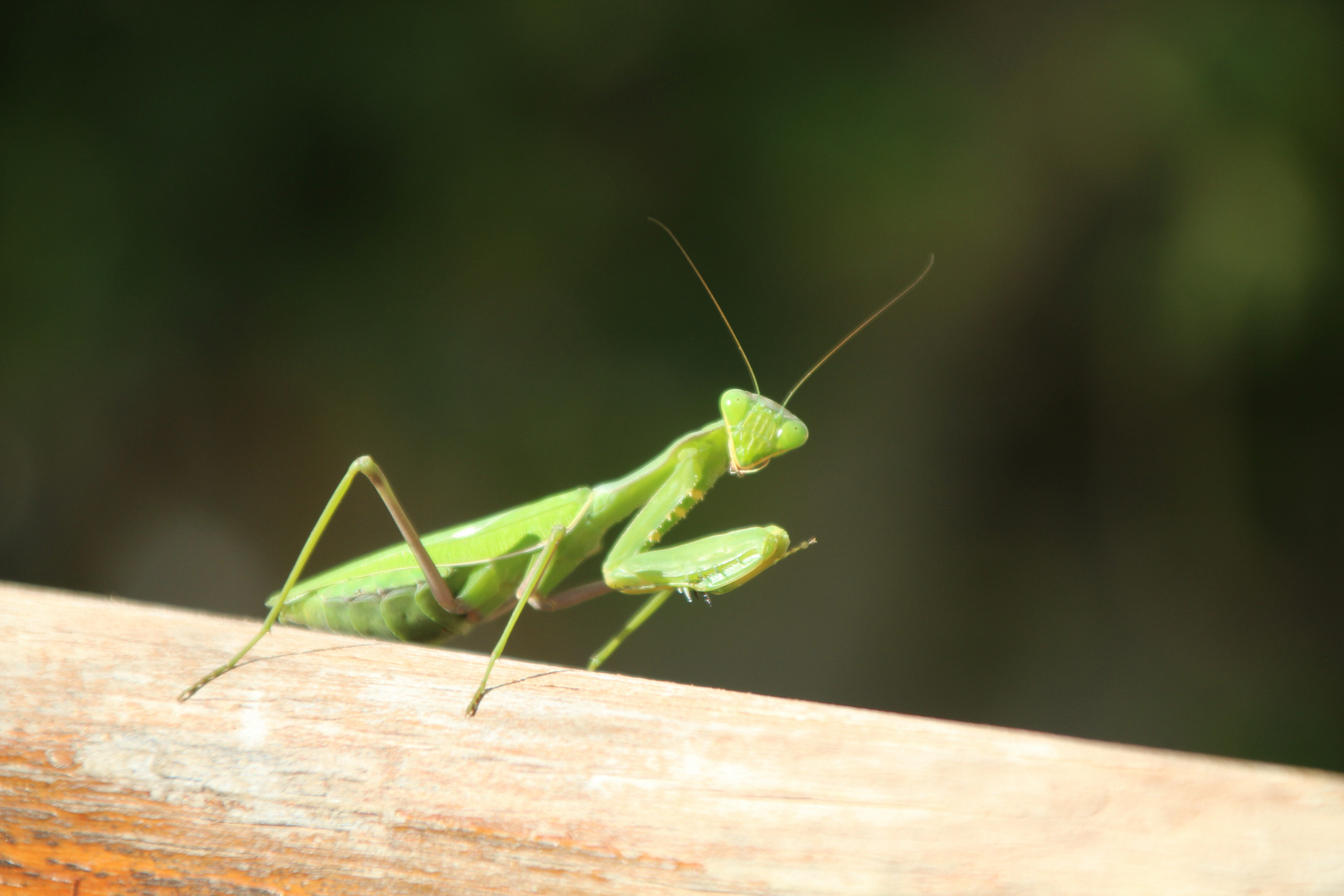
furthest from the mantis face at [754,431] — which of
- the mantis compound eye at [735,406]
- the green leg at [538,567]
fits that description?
the green leg at [538,567]

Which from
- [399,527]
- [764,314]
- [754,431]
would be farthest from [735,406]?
[764,314]

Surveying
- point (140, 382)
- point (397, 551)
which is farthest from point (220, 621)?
point (140, 382)

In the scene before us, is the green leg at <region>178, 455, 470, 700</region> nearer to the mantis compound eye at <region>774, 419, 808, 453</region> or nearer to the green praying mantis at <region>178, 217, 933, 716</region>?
the green praying mantis at <region>178, 217, 933, 716</region>

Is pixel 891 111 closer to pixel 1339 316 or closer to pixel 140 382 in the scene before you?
pixel 1339 316

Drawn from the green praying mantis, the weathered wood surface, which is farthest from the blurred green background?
the weathered wood surface

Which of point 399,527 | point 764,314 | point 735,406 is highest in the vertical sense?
point 735,406

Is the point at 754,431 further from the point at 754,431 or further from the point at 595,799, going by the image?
the point at 595,799
